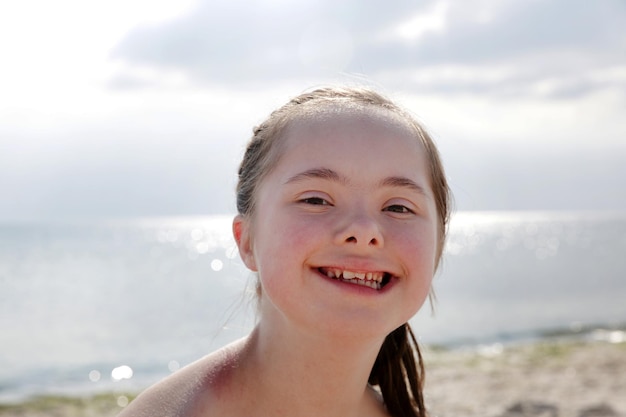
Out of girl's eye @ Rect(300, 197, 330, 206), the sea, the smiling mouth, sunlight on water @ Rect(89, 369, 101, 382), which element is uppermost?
the sea

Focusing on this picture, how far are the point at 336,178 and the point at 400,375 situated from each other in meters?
1.26

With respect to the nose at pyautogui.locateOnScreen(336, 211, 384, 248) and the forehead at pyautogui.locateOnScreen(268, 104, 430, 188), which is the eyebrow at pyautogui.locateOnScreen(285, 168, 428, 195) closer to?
the forehead at pyautogui.locateOnScreen(268, 104, 430, 188)

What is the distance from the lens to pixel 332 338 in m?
2.44

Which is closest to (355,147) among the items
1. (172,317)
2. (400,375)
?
(400,375)

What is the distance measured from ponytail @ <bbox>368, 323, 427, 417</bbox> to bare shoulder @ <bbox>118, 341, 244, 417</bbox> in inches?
32.7

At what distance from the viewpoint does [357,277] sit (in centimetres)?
236

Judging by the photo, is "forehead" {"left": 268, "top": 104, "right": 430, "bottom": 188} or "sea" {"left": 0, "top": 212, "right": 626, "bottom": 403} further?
"sea" {"left": 0, "top": 212, "right": 626, "bottom": 403}

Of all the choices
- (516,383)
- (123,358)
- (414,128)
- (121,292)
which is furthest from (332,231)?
(121,292)

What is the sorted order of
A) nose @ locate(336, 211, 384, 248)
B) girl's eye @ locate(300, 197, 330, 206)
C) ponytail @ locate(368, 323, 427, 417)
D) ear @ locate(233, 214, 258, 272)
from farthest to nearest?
1. ponytail @ locate(368, 323, 427, 417)
2. ear @ locate(233, 214, 258, 272)
3. girl's eye @ locate(300, 197, 330, 206)
4. nose @ locate(336, 211, 384, 248)

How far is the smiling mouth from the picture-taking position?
2342 millimetres

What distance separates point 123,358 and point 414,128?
56.3ft

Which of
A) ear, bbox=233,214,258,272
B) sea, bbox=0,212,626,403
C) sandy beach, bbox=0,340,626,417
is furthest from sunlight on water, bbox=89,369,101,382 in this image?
ear, bbox=233,214,258,272

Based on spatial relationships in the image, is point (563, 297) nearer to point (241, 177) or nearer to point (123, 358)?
point (123, 358)

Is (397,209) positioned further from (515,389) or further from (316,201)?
(515,389)
